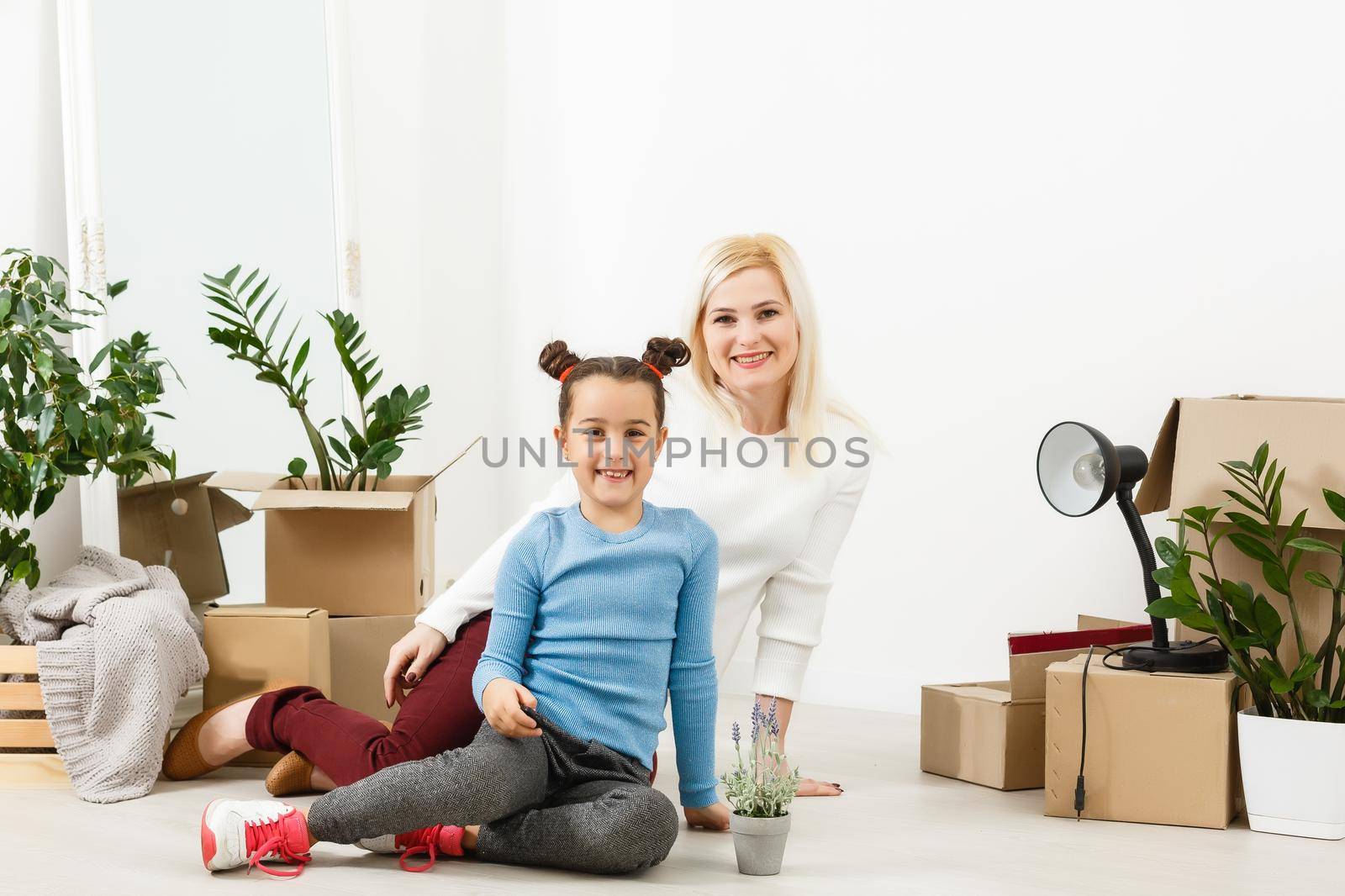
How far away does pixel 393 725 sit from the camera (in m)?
1.79

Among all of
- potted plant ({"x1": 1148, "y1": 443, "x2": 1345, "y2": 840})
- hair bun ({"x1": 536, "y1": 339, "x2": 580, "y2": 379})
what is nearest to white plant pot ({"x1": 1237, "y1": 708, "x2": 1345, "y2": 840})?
potted plant ({"x1": 1148, "y1": 443, "x2": 1345, "y2": 840})

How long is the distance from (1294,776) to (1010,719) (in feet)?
1.42

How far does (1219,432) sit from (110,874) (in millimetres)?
1692

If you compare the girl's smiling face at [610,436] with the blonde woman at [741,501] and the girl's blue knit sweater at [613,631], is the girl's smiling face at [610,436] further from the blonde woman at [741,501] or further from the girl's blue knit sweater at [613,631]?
the blonde woman at [741,501]

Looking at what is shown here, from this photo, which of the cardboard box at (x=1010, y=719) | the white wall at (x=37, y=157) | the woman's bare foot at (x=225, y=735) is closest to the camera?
the woman's bare foot at (x=225, y=735)

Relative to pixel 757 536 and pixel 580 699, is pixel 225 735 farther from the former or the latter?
pixel 757 536

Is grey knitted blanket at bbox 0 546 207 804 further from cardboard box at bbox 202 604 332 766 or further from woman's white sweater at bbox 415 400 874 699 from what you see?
woman's white sweater at bbox 415 400 874 699

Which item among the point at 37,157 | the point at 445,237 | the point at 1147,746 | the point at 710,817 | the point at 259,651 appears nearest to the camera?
the point at 710,817

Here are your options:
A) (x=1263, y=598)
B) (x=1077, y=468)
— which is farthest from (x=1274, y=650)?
(x=1077, y=468)

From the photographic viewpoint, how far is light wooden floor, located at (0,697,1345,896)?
152cm

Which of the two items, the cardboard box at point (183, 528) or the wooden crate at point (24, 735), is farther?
the cardboard box at point (183, 528)

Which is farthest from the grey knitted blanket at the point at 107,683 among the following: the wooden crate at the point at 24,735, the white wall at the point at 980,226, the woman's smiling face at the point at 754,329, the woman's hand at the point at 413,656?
the woman's smiling face at the point at 754,329

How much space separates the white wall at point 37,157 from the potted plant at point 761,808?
5.31 ft

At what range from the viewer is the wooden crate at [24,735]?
197 cm
